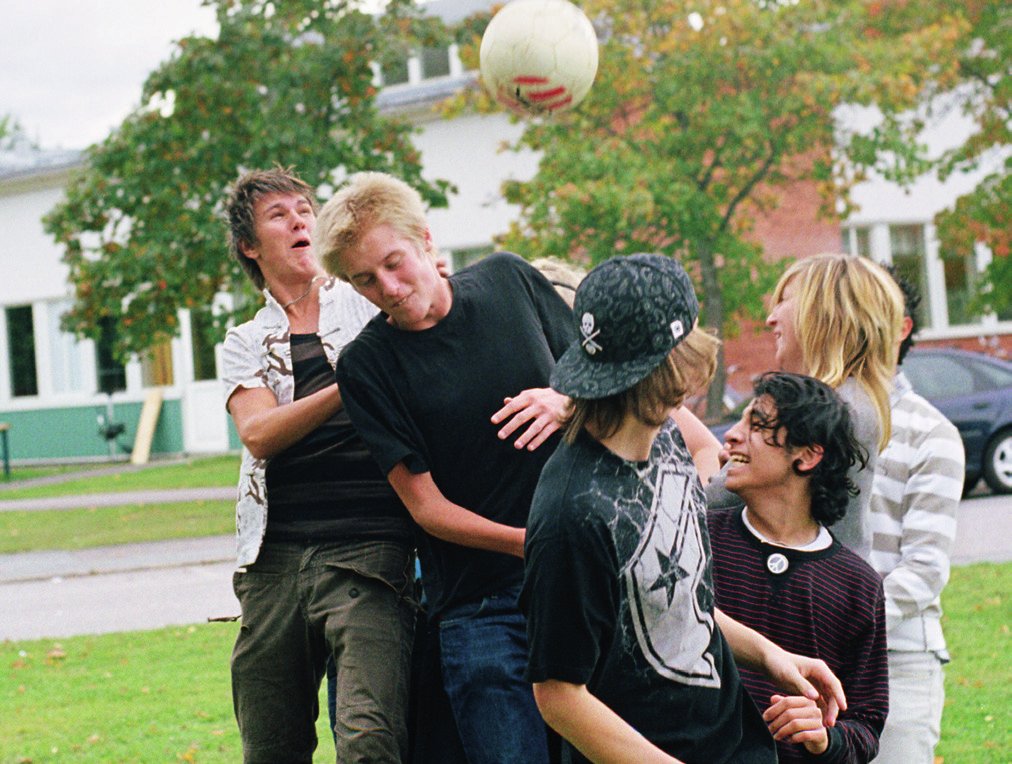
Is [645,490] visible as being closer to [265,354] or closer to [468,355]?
[468,355]

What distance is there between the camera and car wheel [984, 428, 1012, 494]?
12.9 m

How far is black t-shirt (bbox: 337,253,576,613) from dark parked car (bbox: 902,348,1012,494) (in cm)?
1045

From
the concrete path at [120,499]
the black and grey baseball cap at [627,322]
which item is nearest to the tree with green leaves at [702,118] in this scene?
the concrete path at [120,499]

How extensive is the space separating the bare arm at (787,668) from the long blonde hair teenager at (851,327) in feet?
2.83

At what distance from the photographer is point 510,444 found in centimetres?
311

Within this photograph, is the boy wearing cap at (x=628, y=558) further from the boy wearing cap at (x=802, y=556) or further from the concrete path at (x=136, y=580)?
the concrete path at (x=136, y=580)

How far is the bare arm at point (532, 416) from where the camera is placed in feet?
9.78

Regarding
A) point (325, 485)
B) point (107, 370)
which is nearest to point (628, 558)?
point (325, 485)

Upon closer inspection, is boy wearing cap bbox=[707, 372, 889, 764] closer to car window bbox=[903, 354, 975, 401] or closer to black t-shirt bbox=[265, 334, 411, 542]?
black t-shirt bbox=[265, 334, 411, 542]

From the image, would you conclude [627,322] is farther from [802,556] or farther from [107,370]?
[107,370]

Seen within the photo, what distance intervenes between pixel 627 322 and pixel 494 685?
1345 mm

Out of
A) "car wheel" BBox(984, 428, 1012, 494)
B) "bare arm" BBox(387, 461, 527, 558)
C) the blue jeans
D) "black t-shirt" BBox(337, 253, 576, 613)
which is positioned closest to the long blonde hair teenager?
"black t-shirt" BBox(337, 253, 576, 613)

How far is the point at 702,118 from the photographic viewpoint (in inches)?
602

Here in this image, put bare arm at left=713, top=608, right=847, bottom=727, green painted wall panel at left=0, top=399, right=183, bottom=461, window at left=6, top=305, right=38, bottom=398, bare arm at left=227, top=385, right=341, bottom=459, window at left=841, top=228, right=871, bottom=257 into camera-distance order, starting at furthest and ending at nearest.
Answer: window at left=6, top=305, right=38, bottom=398, green painted wall panel at left=0, top=399, right=183, bottom=461, window at left=841, top=228, right=871, bottom=257, bare arm at left=227, top=385, right=341, bottom=459, bare arm at left=713, top=608, right=847, bottom=727
